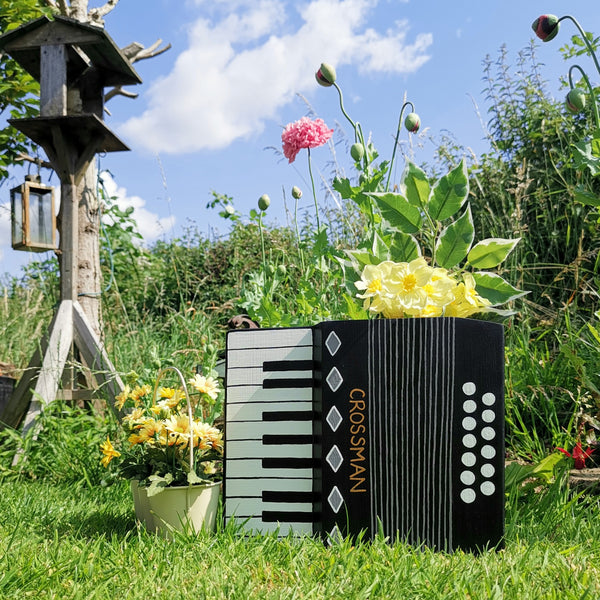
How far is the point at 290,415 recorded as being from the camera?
1.73 meters

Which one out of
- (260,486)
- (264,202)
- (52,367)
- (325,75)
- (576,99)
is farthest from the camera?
(52,367)

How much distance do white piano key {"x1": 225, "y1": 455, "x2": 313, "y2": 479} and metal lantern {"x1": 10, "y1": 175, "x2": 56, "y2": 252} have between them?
2.35 meters

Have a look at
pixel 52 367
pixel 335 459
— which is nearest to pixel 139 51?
pixel 52 367

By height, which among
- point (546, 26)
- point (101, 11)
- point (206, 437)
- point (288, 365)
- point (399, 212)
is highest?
point (101, 11)

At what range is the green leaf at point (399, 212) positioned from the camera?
1779mm

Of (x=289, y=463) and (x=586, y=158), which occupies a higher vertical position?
(x=586, y=158)

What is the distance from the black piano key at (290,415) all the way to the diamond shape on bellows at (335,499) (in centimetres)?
20

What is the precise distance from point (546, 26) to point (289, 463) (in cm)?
170

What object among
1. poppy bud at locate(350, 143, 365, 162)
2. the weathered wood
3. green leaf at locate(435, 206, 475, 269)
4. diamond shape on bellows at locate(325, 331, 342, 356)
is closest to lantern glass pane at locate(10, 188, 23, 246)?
the weathered wood

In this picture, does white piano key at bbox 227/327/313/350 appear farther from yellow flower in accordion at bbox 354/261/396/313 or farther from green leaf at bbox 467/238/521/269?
green leaf at bbox 467/238/521/269

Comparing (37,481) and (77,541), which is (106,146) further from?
(77,541)

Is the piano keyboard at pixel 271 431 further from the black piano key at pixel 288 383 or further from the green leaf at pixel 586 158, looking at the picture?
the green leaf at pixel 586 158

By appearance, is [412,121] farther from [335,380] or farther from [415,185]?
[335,380]

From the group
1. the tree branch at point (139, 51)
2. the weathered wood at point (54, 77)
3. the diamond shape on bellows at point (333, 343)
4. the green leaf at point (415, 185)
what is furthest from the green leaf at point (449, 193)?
the tree branch at point (139, 51)
